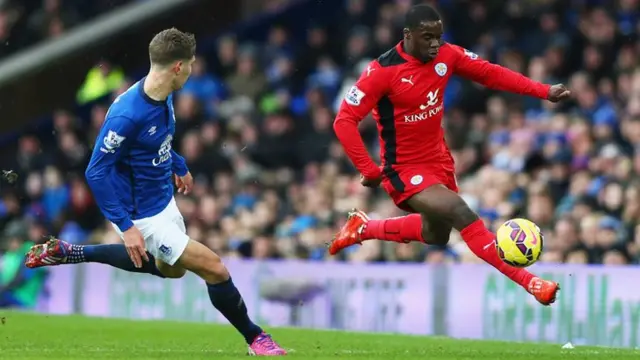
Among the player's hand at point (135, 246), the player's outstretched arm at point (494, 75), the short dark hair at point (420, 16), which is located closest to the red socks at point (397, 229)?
the player's outstretched arm at point (494, 75)

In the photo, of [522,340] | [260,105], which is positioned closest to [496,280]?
[522,340]

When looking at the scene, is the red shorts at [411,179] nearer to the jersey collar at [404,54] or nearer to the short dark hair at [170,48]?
the jersey collar at [404,54]

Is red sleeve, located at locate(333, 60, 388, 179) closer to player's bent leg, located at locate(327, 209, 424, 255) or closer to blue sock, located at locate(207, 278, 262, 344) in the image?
player's bent leg, located at locate(327, 209, 424, 255)

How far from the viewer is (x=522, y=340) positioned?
46.4ft

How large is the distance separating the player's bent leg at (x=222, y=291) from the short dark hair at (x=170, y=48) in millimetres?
1291

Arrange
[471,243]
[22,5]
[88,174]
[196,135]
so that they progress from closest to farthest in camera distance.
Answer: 1. [88,174]
2. [471,243]
3. [196,135]
4. [22,5]

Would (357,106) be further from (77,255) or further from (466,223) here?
(77,255)

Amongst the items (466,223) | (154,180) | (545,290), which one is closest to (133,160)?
(154,180)

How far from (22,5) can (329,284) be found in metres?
11.1

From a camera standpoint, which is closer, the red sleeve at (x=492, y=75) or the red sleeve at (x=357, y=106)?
the red sleeve at (x=357, y=106)

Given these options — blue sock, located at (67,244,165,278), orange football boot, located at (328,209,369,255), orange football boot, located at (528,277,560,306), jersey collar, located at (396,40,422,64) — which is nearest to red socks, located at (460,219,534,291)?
orange football boot, located at (528,277,560,306)

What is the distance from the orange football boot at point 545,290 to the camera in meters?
10.1

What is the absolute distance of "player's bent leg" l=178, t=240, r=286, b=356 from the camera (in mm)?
10023

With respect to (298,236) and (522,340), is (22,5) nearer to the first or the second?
(298,236)
